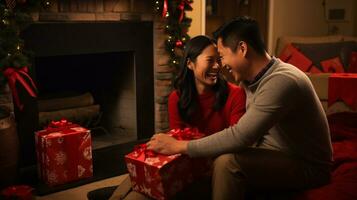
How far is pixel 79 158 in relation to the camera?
2.86m

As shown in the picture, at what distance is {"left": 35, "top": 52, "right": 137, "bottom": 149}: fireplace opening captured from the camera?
3633 millimetres

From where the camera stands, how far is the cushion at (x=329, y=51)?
4344mm

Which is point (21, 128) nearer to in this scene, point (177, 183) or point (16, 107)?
point (16, 107)

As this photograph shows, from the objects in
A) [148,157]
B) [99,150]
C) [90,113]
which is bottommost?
[99,150]

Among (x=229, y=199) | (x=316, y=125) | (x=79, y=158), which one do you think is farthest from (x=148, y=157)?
(x=79, y=158)

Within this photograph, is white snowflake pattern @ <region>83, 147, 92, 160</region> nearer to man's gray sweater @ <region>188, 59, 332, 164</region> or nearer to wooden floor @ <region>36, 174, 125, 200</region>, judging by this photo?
wooden floor @ <region>36, 174, 125, 200</region>

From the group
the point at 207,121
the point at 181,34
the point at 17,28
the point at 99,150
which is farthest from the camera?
the point at 181,34

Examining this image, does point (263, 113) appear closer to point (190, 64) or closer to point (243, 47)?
point (243, 47)

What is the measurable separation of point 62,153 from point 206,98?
1.06 metres

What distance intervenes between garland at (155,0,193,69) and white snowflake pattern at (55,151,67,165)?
1.35 meters

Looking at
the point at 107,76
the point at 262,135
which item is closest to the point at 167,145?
the point at 262,135

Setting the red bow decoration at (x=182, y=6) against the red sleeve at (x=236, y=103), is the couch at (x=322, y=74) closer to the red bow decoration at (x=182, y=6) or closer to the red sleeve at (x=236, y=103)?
the red bow decoration at (x=182, y=6)

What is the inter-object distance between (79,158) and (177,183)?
1.29 m

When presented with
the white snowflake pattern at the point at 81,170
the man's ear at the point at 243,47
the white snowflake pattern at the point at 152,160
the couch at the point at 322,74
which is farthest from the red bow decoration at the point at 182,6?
the white snowflake pattern at the point at 152,160
